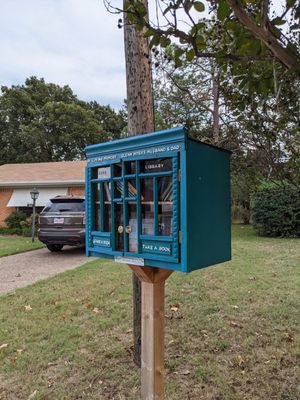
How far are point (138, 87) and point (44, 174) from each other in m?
13.8

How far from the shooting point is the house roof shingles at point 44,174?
14.9m

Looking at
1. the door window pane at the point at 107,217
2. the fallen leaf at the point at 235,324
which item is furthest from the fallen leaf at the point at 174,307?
the door window pane at the point at 107,217

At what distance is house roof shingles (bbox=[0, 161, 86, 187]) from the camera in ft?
48.7

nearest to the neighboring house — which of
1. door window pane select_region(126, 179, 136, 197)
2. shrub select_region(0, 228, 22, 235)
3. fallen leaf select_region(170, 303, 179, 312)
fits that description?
shrub select_region(0, 228, 22, 235)

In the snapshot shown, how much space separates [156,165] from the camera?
6.54 feet

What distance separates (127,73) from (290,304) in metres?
3.55

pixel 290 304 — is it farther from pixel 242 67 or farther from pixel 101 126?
pixel 101 126

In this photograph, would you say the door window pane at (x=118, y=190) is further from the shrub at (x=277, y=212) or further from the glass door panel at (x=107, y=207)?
the shrub at (x=277, y=212)

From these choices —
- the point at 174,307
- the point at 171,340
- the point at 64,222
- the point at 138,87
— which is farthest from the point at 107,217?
the point at 64,222

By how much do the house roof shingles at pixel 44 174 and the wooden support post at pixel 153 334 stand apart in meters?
12.5

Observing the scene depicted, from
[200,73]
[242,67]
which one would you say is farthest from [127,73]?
[200,73]

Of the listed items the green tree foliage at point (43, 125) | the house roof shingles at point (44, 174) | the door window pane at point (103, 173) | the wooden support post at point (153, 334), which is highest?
the green tree foliage at point (43, 125)

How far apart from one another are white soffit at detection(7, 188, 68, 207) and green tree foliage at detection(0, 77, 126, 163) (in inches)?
563

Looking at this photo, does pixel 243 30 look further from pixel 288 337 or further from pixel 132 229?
pixel 288 337
